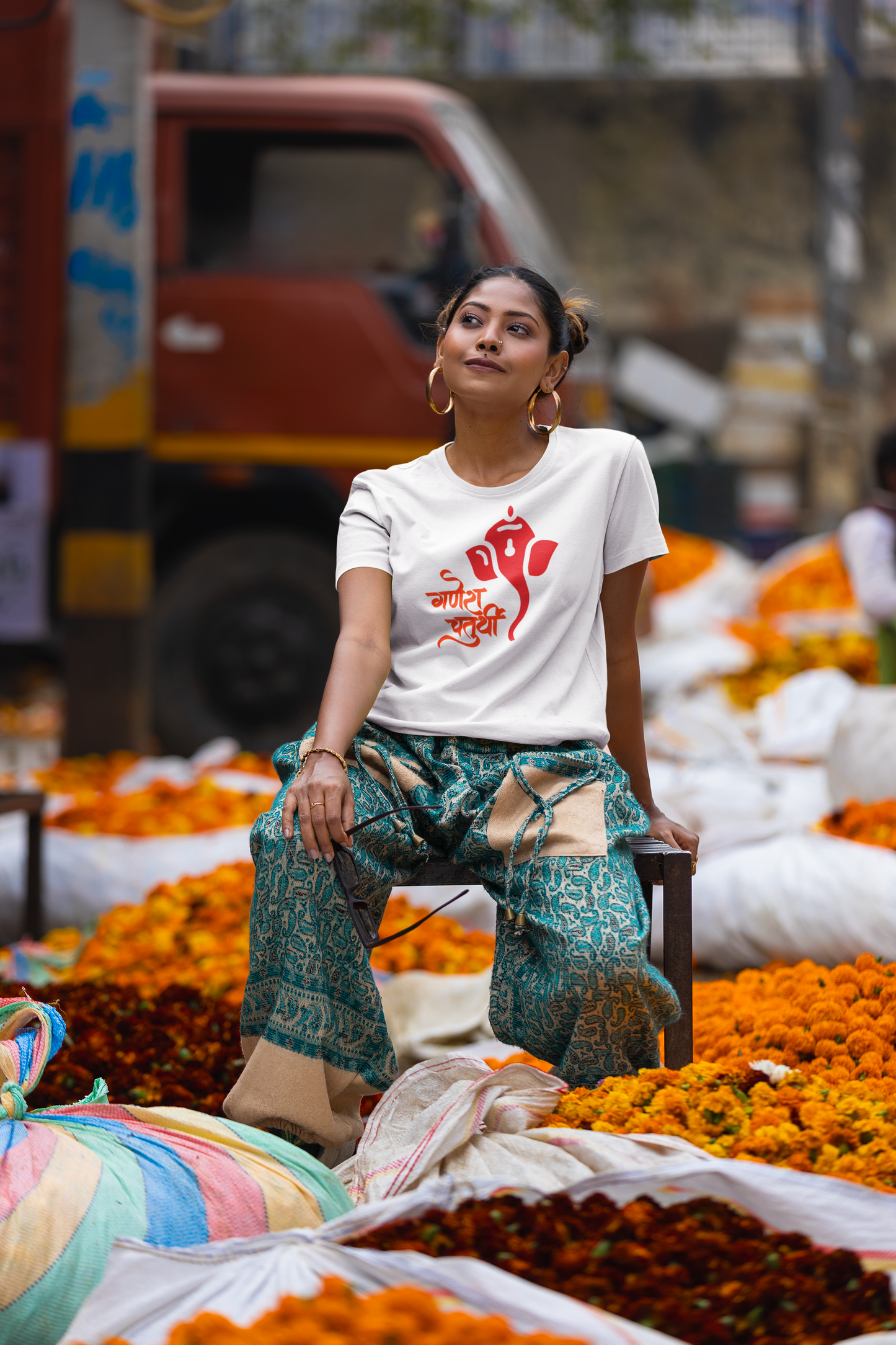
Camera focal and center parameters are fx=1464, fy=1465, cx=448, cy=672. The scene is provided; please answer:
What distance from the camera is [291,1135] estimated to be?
200cm

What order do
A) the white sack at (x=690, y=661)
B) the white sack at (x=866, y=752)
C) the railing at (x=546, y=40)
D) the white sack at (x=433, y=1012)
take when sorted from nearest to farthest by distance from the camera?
1. the white sack at (x=433, y=1012)
2. the white sack at (x=866, y=752)
3. the white sack at (x=690, y=661)
4. the railing at (x=546, y=40)

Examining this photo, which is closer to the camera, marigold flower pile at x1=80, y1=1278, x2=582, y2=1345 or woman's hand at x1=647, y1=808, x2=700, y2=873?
marigold flower pile at x1=80, y1=1278, x2=582, y2=1345

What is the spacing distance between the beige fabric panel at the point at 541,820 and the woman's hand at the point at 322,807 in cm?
23

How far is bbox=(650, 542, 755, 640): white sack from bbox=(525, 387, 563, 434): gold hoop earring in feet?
15.6

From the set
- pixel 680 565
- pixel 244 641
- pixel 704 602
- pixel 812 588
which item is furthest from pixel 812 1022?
pixel 680 565

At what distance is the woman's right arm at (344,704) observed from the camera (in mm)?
1908

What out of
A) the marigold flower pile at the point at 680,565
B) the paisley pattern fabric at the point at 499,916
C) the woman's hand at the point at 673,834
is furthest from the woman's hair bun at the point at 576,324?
the marigold flower pile at the point at 680,565

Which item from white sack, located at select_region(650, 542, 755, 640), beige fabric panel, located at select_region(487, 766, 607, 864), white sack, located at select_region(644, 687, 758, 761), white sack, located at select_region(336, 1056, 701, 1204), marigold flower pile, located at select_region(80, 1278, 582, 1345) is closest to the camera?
marigold flower pile, located at select_region(80, 1278, 582, 1345)

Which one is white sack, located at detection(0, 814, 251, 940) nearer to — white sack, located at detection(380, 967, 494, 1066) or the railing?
white sack, located at detection(380, 967, 494, 1066)

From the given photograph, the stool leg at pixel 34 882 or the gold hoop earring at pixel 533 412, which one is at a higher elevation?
the gold hoop earring at pixel 533 412

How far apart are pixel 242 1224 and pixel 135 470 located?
377 centimetres

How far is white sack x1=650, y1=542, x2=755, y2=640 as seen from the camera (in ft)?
23.4

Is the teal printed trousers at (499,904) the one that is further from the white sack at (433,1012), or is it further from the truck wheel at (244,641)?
the truck wheel at (244,641)

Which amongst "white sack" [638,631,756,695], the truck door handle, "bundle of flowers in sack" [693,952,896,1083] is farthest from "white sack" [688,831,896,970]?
the truck door handle
